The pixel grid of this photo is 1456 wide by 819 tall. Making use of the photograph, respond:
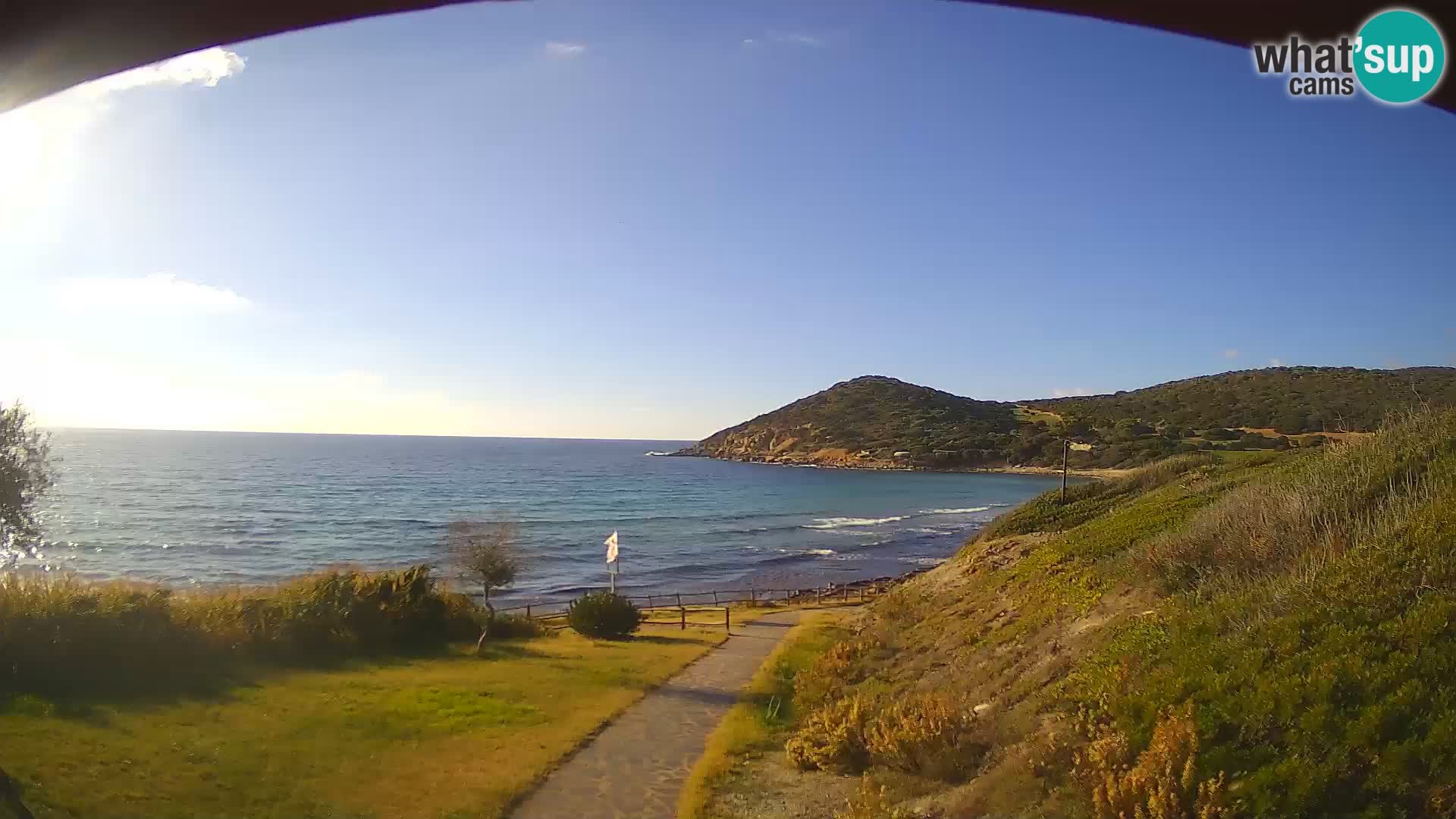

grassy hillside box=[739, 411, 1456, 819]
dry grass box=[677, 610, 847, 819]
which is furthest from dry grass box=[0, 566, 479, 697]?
grassy hillside box=[739, 411, 1456, 819]

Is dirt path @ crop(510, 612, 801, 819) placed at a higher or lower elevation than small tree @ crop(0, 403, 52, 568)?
lower

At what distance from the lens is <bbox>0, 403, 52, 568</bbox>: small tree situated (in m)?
13.5

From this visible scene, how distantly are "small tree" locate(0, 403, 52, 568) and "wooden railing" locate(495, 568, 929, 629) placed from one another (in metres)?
16.6

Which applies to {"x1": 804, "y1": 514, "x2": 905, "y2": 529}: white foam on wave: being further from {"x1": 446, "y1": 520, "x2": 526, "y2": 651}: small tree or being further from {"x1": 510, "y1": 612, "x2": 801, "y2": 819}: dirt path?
{"x1": 510, "y1": 612, "x2": 801, "y2": 819}: dirt path

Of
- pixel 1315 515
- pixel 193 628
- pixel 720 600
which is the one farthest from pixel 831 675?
pixel 720 600

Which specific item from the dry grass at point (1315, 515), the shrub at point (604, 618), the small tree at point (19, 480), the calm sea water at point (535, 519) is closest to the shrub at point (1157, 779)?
the dry grass at point (1315, 515)

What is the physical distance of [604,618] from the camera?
963 inches

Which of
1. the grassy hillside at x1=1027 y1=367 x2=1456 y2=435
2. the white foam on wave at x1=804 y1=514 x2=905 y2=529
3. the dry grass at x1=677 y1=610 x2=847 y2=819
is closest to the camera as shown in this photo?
the dry grass at x1=677 y1=610 x2=847 y2=819

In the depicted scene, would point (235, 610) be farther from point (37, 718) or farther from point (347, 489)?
point (347, 489)

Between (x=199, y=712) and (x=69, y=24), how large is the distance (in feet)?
41.9

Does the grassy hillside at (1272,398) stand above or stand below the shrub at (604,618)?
above

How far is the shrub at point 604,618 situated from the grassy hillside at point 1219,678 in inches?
447

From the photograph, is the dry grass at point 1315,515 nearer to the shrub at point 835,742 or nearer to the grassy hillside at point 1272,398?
the shrub at point 835,742

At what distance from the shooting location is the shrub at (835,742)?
33.7 feet
